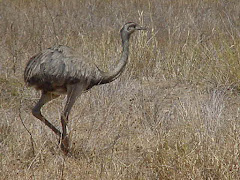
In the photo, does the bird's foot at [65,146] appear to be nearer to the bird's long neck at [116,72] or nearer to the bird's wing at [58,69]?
the bird's wing at [58,69]

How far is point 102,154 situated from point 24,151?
701 millimetres

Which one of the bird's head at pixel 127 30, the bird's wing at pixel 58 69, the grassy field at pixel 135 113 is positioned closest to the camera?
the grassy field at pixel 135 113

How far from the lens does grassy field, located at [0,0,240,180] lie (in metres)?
3.76

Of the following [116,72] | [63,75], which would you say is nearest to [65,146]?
[63,75]

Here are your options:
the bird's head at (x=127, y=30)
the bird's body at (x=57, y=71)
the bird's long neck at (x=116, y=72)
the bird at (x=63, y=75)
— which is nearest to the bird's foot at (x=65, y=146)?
the bird at (x=63, y=75)

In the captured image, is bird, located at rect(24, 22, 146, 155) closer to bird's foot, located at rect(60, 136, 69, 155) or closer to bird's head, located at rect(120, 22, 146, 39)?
bird's foot, located at rect(60, 136, 69, 155)

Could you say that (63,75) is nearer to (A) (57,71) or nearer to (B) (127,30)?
(A) (57,71)

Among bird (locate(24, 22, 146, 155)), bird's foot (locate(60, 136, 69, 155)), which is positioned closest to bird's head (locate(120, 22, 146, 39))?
bird (locate(24, 22, 146, 155))

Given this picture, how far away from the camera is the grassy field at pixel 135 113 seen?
3.76 m

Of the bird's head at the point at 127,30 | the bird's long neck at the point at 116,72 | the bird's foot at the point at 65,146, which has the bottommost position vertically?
the bird's foot at the point at 65,146

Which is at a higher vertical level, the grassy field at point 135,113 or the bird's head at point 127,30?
the bird's head at point 127,30

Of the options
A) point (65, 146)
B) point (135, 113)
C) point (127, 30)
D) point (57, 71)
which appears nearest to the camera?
point (57, 71)

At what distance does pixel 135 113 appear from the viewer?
18.1 ft

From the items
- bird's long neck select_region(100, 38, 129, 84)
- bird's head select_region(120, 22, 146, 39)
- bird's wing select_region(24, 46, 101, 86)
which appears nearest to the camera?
bird's wing select_region(24, 46, 101, 86)
